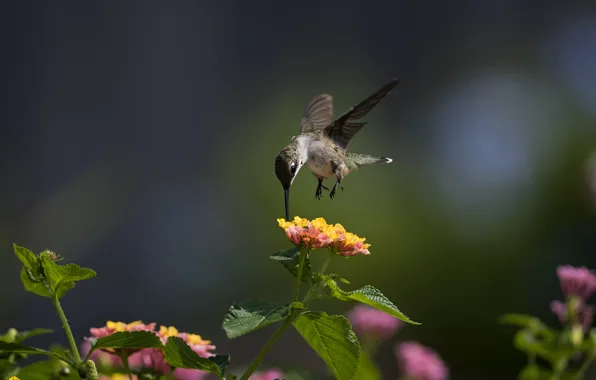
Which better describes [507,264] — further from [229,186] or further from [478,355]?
[229,186]

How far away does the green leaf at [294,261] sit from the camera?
0.49 metres

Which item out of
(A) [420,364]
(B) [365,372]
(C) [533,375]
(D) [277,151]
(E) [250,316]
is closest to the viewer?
(E) [250,316]

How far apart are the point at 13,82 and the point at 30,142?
375 millimetres

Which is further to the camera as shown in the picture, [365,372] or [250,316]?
[365,372]

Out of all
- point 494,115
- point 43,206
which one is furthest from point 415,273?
point 43,206

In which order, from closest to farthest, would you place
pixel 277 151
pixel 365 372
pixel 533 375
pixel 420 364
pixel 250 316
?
pixel 250 316, pixel 365 372, pixel 533 375, pixel 420 364, pixel 277 151

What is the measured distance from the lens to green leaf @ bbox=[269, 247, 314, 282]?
0.49m

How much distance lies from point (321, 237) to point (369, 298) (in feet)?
0.15

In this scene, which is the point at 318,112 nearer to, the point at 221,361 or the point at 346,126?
the point at 346,126

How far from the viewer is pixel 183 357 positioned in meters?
0.44

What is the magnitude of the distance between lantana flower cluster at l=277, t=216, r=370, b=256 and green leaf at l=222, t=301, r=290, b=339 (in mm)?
44

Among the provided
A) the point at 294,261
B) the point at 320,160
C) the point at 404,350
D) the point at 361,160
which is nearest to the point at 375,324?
the point at 404,350

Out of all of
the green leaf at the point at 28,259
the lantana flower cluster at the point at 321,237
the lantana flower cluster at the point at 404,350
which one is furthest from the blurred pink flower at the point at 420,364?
the green leaf at the point at 28,259

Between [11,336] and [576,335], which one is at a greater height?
[11,336]
